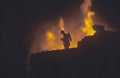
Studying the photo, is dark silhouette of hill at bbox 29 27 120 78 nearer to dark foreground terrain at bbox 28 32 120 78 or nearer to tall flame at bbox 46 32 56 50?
dark foreground terrain at bbox 28 32 120 78

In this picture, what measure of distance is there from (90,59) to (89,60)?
0.51 feet

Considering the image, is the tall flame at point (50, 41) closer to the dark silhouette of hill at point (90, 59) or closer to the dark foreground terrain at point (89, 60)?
the dark foreground terrain at point (89, 60)

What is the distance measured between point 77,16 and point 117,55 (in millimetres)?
19609

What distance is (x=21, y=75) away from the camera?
6012 cm

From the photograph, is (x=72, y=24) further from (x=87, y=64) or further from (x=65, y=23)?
(x=87, y=64)

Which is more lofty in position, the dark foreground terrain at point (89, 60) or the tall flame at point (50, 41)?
the tall flame at point (50, 41)

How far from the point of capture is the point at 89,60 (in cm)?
4322

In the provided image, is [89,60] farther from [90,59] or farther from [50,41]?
[50,41]

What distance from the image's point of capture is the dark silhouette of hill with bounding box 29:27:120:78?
42.2m

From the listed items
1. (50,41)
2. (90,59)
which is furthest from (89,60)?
(50,41)

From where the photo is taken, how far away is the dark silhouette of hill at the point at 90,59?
42.2m

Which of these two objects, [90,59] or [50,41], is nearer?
[90,59]

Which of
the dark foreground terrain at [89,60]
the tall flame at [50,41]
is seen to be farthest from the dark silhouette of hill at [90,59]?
the tall flame at [50,41]

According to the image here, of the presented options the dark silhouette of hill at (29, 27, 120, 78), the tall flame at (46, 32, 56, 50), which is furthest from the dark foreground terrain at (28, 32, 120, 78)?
the tall flame at (46, 32, 56, 50)
